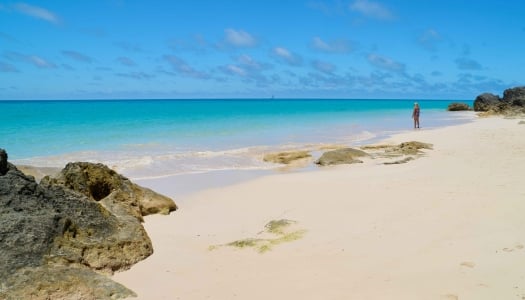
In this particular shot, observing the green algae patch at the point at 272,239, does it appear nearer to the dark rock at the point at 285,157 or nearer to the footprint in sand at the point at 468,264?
the footprint in sand at the point at 468,264

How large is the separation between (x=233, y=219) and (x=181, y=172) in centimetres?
644

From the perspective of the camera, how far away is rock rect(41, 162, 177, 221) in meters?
7.09

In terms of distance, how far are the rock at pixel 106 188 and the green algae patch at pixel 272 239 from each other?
1.97m

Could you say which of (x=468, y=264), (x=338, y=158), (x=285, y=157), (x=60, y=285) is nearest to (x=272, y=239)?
(x=468, y=264)

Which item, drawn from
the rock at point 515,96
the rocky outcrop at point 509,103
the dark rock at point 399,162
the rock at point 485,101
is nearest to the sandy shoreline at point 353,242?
the dark rock at point 399,162

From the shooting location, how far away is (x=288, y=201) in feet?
29.1

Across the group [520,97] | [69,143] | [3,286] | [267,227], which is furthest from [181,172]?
[520,97]

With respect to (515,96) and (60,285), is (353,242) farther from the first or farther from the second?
(515,96)

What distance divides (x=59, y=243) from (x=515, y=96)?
48866mm

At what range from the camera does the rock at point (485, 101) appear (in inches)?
2056

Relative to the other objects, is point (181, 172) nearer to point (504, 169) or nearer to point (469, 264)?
point (504, 169)

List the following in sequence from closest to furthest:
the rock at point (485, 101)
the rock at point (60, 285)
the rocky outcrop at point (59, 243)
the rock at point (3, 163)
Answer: the rock at point (60, 285)
the rocky outcrop at point (59, 243)
the rock at point (3, 163)
the rock at point (485, 101)

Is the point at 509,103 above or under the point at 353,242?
above

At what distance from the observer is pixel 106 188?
753 centimetres
